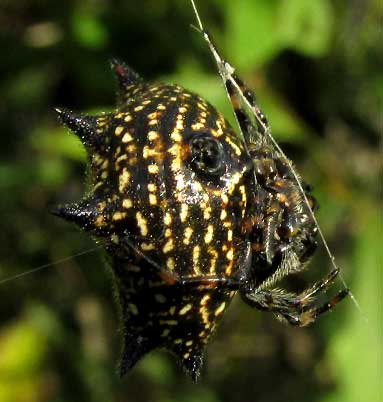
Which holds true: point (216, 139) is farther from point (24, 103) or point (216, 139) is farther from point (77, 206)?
point (24, 103)

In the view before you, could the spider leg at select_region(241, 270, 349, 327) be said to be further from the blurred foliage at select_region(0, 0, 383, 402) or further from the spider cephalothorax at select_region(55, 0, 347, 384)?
the blurred foliage at select_region(0, 0, 383, 402)

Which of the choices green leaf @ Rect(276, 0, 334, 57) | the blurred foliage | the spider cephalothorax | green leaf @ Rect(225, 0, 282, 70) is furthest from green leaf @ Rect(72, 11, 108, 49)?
the spider cephalothorax

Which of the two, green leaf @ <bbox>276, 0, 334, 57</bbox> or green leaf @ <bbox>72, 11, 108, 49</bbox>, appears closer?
green leaf @ <bbox>276, 0, 334, 57</bbox>

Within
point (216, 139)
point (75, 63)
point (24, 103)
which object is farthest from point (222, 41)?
point (216, 139)

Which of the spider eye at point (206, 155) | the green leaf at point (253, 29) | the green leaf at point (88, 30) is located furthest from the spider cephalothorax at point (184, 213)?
the green leaf at point (88, 30)

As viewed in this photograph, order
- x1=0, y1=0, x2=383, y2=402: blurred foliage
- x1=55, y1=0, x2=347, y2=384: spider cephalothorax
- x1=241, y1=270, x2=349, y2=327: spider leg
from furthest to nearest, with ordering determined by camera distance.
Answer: x1=0, y1=0, x2=383, y2=402: blurred foliage < x1=241, y1=270, x2=349, y2=327: spider leg < x1=55, y1=0, x2=347, y2=384: spider cephalothorax

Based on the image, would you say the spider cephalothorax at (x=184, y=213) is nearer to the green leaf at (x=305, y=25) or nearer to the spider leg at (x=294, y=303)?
the spider leg at (x=294, y=303)

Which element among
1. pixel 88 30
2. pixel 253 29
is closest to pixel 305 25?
pixel 253 29
